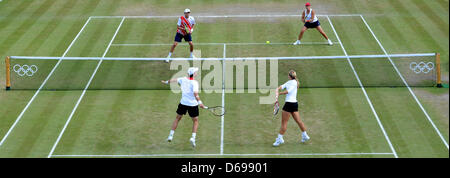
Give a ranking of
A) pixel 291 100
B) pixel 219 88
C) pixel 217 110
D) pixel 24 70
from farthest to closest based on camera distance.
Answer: pixel 24 70
pixel 219 88
pixel 217 110
pixel 291 100

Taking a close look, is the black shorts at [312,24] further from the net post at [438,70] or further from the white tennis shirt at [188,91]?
the white tennis shirt at [188,91]

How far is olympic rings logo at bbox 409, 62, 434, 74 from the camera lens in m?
23.9

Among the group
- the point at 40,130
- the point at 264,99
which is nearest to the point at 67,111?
the point at 40,130

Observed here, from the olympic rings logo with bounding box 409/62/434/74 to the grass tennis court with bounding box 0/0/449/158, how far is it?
0.69 metres

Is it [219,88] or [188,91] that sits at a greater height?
[188,91]

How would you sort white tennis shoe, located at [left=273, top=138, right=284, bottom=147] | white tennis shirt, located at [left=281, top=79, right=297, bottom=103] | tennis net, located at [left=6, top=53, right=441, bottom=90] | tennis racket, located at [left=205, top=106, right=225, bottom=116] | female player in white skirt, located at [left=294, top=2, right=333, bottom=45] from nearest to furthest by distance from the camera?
white tennis shirt, located at [left=281, top=79, right=297, bottom=103]
white tennis shoe, located at [left=273, top=138, right=284, bottom=147]
tennis racket, located at [left=205, top=106, right=225, bottom=116]
tennis net, located at [left=6, top=53, right=441, bottom=90]
female player in white skirt, located at [left=294, top=2, right=333, bottom=45]

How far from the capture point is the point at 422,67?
24.0 metres

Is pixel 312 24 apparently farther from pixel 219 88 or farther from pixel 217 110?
pixel 217 110

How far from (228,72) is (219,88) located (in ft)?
3.60

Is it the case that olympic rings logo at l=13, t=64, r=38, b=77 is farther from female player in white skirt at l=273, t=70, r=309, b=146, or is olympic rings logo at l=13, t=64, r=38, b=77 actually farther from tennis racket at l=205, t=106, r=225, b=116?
female player in white skirt at l=273, t=70, r=309, b=146

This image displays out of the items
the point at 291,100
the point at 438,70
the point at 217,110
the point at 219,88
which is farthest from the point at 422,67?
the point at 291,100

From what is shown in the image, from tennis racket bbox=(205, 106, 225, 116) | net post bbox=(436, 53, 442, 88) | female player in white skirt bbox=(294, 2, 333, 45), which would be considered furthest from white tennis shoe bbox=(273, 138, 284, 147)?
female player in white skirt bbox=(294, 2, 333, 45)

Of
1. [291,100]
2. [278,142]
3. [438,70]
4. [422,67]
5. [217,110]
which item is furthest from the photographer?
[422,67]

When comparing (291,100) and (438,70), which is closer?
(291,100)
